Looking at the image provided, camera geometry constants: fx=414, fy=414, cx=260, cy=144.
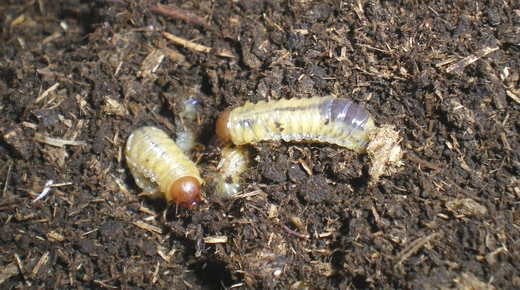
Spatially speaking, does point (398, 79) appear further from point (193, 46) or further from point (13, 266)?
point (13, 266)

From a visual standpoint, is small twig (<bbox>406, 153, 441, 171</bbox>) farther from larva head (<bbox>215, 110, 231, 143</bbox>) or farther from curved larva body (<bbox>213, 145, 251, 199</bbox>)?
larva head (<bbox>215, 110, 231, 143</bbox>)

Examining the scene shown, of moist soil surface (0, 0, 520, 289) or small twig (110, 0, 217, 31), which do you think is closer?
moist soil surface (0, 0, 520, 289)

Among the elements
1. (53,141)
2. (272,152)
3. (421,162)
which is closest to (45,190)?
(53,141)

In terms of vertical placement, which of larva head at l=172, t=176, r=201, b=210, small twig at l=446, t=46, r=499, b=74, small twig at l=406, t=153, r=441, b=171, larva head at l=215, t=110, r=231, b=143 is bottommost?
larva head at l=172, t=176, r=201, b=210

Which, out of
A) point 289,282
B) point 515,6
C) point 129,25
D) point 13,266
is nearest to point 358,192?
point 289,282

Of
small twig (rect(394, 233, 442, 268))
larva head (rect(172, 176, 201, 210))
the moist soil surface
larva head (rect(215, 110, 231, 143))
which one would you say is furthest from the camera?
larva head (rect(215, 110, 231, 143))

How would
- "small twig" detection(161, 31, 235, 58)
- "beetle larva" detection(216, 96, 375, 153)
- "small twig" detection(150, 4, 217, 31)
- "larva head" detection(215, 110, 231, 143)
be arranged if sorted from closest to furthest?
"beetle larva" detection(216, 96, 375, 153)
"larva head" detection(215, 110, 231, 143)
"small twig" detection(161, 31, 235, 58)
"small twig" detection(150, 4, 217, 31)

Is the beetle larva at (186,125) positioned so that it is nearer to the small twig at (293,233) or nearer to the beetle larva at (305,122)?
the beetle larva at (305,122)

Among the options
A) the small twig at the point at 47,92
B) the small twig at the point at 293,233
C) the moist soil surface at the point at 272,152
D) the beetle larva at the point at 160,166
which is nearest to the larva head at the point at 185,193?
the beetle larva at the point at 160,166

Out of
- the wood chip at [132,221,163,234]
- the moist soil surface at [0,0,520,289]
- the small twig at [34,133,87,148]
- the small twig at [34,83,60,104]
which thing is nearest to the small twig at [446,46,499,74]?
the moist soil surface at [0,0,520,289]
